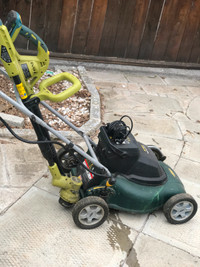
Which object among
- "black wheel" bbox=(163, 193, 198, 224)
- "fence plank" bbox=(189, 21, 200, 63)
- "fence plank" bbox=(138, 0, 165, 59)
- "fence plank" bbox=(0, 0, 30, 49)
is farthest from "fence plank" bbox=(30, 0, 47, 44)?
"black wheel" bbox=(163, 193, 198, 224)

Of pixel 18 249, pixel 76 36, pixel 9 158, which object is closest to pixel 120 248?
pixel 18 249

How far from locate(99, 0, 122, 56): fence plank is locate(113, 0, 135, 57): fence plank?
8cm

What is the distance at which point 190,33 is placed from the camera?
713 centimetres

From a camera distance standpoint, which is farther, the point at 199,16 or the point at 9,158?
the point at 199,16

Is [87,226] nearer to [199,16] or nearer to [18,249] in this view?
[18,249]

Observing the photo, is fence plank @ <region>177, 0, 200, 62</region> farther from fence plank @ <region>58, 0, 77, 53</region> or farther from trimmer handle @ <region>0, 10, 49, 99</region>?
trimmer handle @ <region>0, 10, 49, 99</region>

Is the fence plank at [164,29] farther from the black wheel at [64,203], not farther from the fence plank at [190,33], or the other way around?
the black wheel at [64,203]

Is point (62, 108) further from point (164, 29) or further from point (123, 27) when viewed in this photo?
point (164, 29)

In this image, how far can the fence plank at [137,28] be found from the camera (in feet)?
21.4

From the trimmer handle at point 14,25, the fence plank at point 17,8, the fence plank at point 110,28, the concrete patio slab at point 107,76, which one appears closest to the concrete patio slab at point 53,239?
the trimmer handle at point 14,25

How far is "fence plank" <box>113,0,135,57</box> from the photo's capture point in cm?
642

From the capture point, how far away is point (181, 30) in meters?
7.03

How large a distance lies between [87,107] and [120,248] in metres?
2.64

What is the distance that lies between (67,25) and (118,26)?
101 cm
